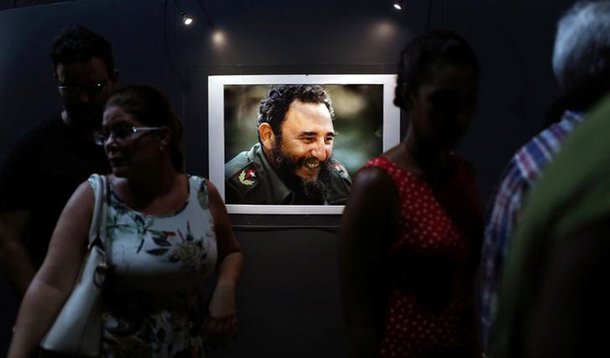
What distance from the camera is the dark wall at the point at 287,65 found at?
4367 mm

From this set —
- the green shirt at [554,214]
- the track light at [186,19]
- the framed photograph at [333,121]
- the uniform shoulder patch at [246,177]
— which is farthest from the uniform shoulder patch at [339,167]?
the green shirt at [554,214]

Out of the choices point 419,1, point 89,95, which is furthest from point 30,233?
point 419,1

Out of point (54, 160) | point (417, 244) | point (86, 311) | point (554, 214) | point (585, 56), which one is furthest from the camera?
point (54, 160)

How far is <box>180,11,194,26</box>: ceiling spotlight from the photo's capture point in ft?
14.9

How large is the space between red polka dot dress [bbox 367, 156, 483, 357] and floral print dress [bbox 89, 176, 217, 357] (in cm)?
68

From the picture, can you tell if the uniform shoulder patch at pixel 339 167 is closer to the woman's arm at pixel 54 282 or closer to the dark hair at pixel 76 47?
the dark hair at pixel 76 47

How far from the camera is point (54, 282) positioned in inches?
82.3

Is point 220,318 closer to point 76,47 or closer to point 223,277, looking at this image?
point 223,277

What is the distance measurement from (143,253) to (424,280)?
879 mm

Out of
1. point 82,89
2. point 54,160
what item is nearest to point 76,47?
point 82,89

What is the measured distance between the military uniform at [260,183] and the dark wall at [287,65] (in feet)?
0.50

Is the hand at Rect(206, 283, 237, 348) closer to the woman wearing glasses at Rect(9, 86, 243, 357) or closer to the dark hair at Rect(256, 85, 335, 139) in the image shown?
the woman wearing glasses at Rect(9, 86, 243, 357)

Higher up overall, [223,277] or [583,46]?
[583,46]

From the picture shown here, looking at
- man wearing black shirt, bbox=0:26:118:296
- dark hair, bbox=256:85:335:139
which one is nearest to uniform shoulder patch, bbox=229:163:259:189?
dark hair, bbox=256:85:335:139
